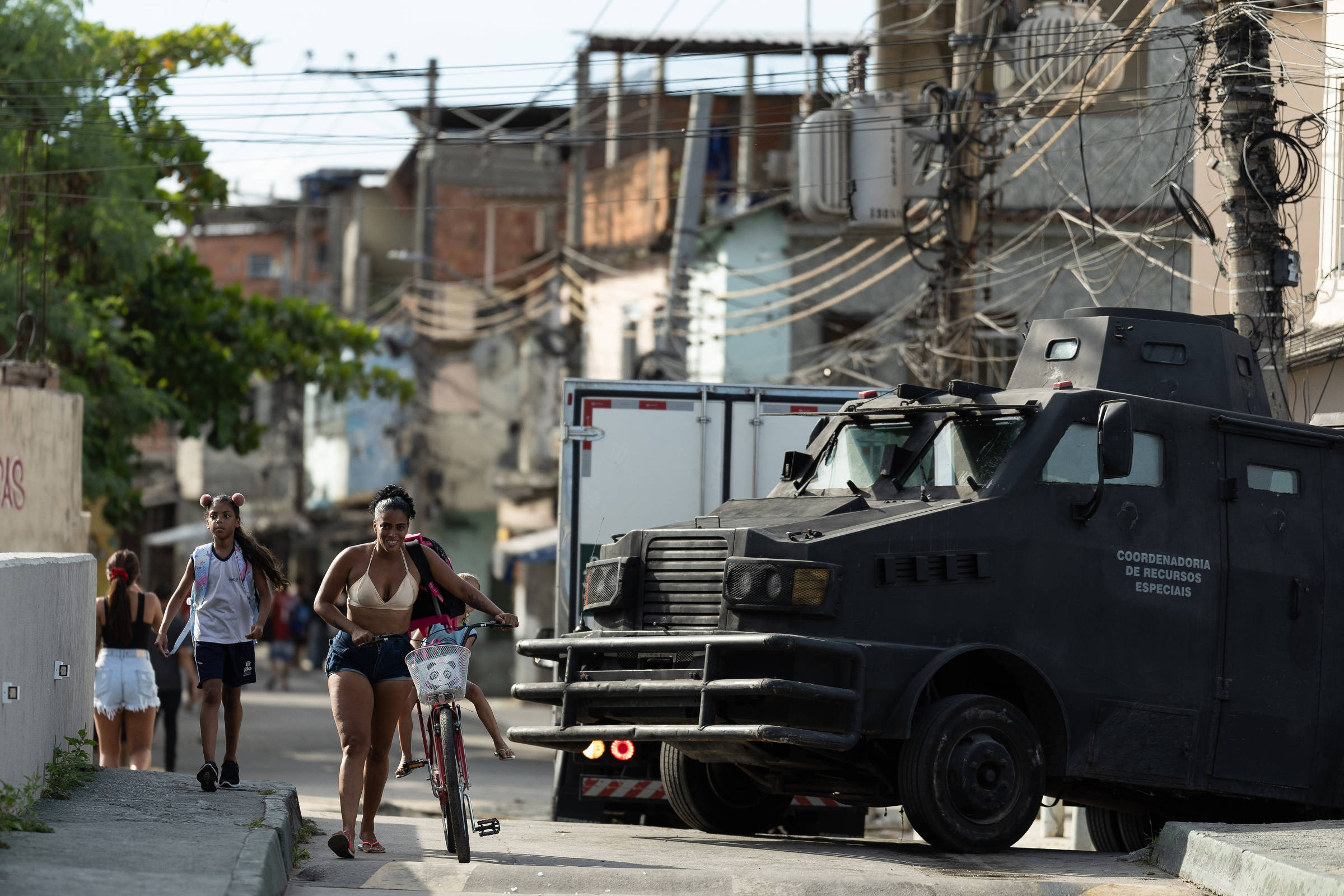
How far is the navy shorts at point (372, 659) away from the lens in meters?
9.51

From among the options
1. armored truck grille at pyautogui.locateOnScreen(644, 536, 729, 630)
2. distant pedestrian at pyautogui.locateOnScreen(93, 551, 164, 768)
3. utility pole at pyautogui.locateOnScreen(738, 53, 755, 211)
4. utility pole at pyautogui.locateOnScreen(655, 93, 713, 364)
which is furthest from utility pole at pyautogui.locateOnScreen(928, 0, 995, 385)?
utility pole at pyautogui.locateOnScreen(738, 53, 755, 211)

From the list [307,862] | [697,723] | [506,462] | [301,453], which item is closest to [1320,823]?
[697,723]

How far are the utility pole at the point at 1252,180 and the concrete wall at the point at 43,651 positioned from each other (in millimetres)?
8169

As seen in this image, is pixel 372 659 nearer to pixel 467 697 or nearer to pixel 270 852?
pixel 467 697

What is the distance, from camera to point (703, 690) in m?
9.54

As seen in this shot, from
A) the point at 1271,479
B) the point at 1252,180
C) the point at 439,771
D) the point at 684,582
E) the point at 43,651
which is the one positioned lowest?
the point at 439,771

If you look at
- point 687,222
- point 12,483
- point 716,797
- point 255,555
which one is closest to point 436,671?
point 255,555

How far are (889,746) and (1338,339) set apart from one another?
700cm

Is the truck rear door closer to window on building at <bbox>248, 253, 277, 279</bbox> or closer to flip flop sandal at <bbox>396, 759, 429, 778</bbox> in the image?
flip flop sandal at <bbox>396, 759, 429, 778</bbox>

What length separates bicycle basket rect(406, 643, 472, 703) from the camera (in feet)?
30.5

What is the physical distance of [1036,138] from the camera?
27.9m

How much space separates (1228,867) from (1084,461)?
244 cm

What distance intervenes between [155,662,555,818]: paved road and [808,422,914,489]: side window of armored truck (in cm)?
554

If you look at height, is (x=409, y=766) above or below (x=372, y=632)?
below
